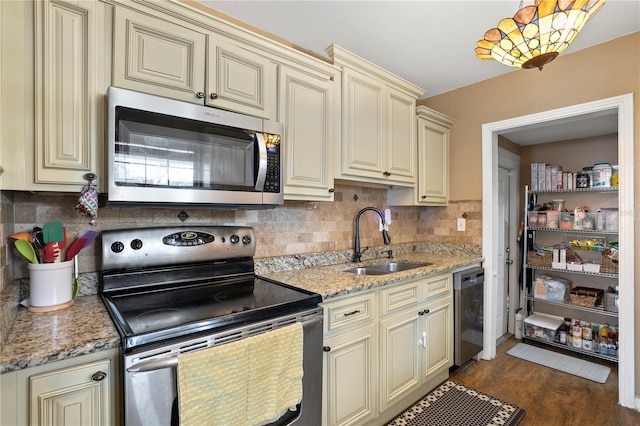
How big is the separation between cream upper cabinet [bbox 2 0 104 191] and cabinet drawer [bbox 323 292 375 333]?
118 centimetres

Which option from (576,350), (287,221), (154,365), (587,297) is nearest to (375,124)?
(287,221)

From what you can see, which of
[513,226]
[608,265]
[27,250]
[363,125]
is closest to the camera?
[27,250]

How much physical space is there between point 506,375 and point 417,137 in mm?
2126

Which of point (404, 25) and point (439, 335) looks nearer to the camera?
Result: point (404, 25)

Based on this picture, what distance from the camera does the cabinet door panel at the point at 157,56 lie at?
48.8 inches

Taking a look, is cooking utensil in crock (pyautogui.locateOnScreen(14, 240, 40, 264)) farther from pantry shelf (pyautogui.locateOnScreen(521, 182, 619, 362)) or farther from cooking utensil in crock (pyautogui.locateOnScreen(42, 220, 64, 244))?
pantry shelf (pyautogui.locateOnScreen(521, 182, 619, 362))

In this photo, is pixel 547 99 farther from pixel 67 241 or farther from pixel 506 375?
pixel 67 241

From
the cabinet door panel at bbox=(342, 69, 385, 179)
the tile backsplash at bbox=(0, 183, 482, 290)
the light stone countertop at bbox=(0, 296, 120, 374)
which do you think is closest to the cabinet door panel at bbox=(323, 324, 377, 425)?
the tile backsplash at bbox=(0, 183, 482, 290)

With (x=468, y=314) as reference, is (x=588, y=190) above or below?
above

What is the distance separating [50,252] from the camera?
114 centimetres

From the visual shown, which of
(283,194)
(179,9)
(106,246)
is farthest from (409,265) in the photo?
(179,9)

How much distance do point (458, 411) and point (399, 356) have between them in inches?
22.5

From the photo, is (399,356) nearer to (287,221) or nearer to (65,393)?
(287,221)

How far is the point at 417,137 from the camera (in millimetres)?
2688
